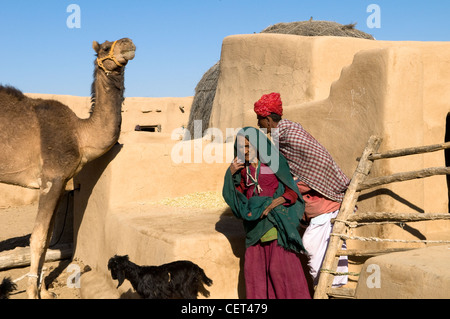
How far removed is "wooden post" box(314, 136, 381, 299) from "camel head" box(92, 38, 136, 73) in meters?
3.04

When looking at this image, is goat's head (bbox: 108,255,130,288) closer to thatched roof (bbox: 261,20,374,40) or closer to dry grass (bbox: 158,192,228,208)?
dry grass (bbox: 158,192,228,208)

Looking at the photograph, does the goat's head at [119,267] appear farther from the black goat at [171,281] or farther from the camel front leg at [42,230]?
the camel front leg at [42,230]

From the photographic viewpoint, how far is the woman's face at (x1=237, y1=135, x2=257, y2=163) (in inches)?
140

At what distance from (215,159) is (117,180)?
144 cm

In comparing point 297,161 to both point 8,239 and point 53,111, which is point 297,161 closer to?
point 53,111

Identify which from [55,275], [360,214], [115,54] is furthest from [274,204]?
[55,275]

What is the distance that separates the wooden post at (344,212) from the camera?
372 cm

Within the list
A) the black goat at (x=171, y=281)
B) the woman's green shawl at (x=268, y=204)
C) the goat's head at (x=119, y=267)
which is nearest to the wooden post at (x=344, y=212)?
the woman's green shawl at (x=268, y=204)

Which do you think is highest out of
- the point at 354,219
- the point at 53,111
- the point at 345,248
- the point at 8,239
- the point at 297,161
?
the point at 53,111

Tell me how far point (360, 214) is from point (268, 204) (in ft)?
2.83

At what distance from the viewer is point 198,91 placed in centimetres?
1465

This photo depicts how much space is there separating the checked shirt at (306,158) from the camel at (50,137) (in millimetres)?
2552

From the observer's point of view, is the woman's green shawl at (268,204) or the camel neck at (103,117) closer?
the woman's green shawl at (268,204)

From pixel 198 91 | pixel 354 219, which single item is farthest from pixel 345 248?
pixel 198 91
